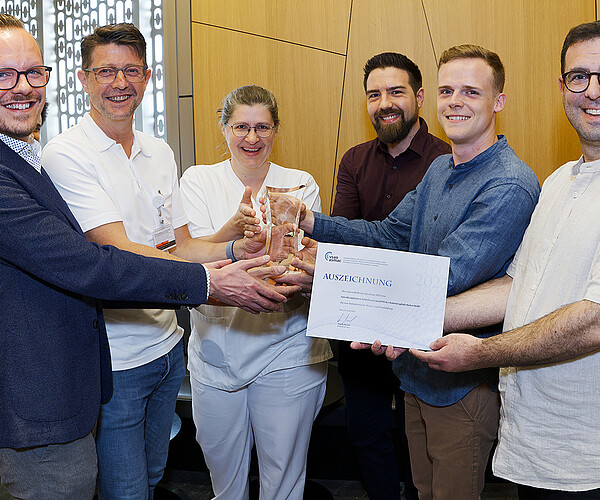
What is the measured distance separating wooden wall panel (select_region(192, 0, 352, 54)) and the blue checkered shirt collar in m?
2.97

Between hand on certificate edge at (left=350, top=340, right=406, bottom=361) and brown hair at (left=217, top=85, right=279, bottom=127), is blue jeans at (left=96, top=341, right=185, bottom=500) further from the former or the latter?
brown hair at (left=217, top=85, right=279, bottom=127)

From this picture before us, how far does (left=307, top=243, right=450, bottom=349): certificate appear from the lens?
1800 millimetres

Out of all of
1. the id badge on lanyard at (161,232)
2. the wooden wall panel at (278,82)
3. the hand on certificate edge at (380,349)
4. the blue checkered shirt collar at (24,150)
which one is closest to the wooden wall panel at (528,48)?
the wooden wall panel at (278,82)

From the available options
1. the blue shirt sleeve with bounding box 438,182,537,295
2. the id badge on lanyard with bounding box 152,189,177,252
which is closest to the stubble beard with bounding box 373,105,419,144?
the blue shirt sleeve with bounding box 438,182,537,295

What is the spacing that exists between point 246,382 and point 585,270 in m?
1.32

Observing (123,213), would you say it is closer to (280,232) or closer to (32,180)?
(32,180)

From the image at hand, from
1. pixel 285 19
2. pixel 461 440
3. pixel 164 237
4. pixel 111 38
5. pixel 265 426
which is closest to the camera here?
pixel 461 440

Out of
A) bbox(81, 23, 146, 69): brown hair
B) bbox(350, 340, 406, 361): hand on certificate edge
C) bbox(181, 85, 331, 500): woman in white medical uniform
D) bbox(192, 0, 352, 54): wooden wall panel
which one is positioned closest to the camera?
bbox(350, 340, 406, 361): hand on certificate edge

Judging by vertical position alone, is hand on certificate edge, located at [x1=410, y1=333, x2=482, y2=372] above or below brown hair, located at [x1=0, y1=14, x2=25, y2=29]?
below

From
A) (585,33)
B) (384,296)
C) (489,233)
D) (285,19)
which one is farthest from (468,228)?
(285,19)

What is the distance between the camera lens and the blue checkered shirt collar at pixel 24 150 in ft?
5.59

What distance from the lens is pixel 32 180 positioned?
170 centimetres

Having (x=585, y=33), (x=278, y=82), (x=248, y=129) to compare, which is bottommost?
(x=248, y=129)

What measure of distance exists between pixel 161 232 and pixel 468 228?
3.55 feet
